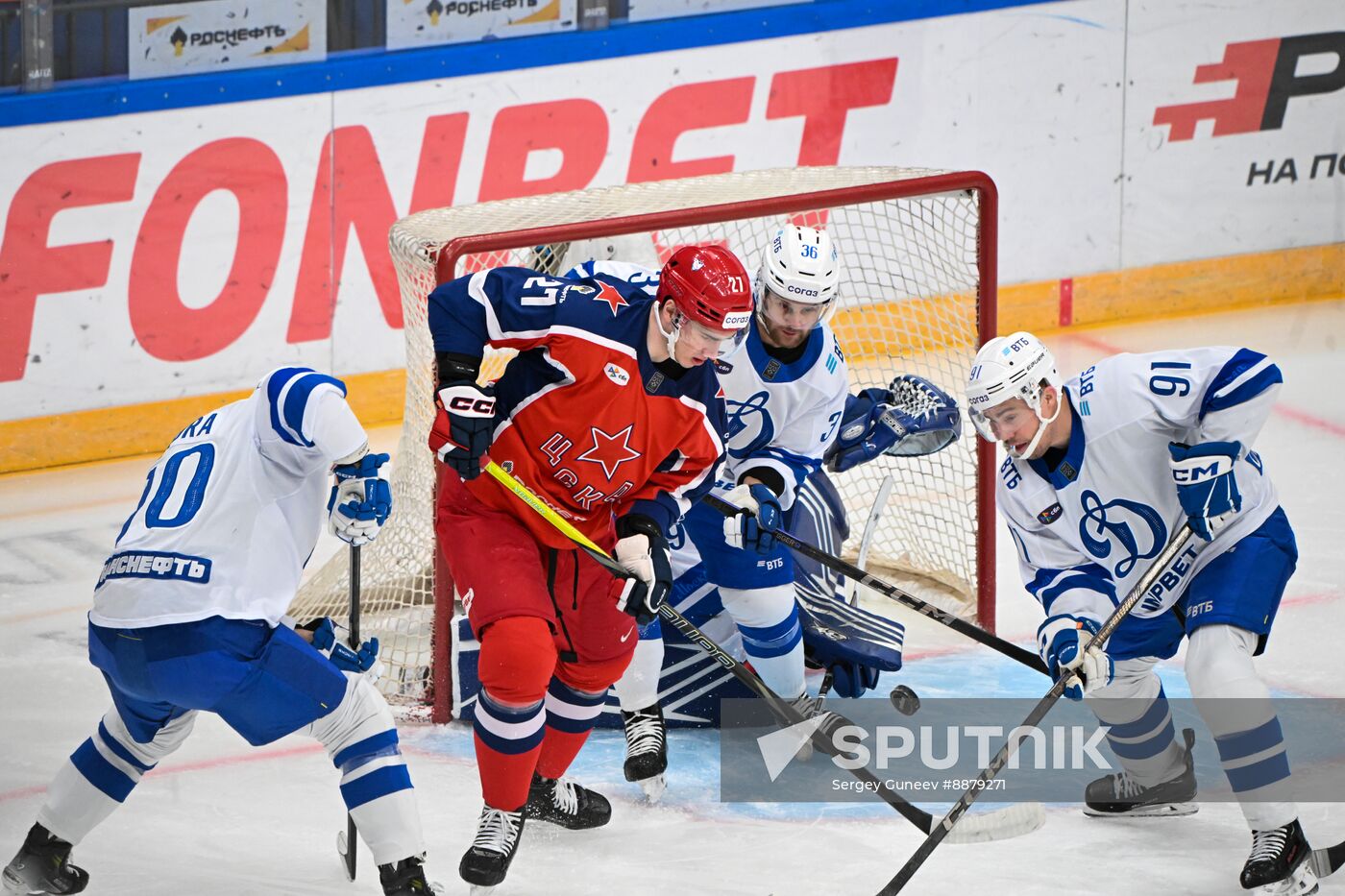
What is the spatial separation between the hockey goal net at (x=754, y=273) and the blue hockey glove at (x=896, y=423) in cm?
28

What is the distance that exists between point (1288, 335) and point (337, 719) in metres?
4.90

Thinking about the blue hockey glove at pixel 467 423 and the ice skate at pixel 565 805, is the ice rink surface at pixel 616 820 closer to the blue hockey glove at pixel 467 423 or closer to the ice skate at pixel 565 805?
the ice skate at pixel 565 805

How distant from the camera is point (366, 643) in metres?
3.45

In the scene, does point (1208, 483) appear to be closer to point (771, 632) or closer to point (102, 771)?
point (771, 632)

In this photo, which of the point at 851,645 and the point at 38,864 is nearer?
the point at 38,864

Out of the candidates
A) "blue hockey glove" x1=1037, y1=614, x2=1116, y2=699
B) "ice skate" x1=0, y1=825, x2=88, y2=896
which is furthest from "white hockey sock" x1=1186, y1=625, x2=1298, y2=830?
"ice skate" x1=0, y1=825, x2=88, y2=896

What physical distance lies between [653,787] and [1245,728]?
1243 mm

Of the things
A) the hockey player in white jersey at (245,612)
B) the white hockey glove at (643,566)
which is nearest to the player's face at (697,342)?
the white hockey glove at (643,566)

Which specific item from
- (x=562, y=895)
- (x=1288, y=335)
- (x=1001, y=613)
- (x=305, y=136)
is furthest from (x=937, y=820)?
(x=1288, y=335)

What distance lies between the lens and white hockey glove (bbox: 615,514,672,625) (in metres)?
3.49

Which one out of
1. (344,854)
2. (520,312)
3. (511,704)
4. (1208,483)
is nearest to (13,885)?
(344,854)

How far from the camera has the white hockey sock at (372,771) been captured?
3227 mm

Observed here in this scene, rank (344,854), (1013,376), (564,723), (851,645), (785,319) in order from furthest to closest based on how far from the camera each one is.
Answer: (851,645) → (785,319) → (564,723) → (344,854) → (1013,376)

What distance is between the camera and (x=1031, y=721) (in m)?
3.50
